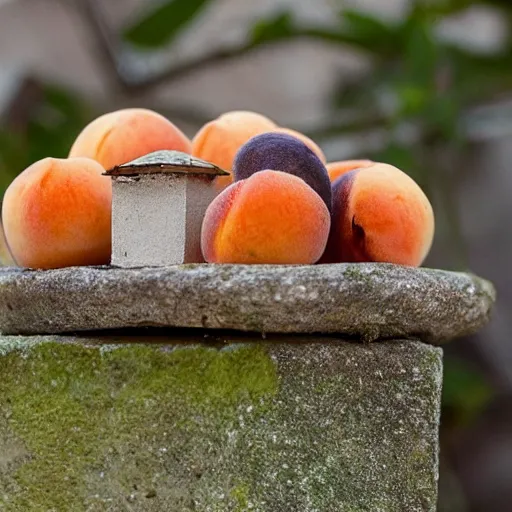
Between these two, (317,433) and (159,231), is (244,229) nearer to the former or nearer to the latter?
(159,231)

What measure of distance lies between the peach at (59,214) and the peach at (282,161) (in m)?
0.14

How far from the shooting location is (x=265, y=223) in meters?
0.64

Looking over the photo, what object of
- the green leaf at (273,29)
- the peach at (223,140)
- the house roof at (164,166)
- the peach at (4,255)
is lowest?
the green leaf at (273,29)

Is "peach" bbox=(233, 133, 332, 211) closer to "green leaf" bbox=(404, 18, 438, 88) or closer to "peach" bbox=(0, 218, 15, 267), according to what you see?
"peach" bbox=(0, 218, 15, 267)

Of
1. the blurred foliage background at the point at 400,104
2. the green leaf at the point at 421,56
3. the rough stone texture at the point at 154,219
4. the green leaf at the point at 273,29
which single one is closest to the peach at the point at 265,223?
the rough stone texture at the point at 154,219

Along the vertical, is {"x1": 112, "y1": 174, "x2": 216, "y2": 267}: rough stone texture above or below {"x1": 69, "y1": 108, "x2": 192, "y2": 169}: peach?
below

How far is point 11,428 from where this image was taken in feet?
2.23

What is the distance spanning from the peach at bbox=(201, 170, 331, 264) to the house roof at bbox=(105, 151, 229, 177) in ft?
0.13

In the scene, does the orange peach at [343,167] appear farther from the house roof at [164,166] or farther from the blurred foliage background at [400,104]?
the blurred foliage background at [400,104]

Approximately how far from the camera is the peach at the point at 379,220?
702mm

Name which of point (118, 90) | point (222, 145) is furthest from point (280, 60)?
point (222, 145)

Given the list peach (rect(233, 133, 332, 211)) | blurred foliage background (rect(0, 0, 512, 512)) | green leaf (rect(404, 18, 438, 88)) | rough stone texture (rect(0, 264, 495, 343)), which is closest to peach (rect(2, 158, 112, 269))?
rough stone texture (rect(0, 264, 495, 343))

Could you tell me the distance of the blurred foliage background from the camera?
280 centimetres

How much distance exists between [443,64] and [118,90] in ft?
4.87
